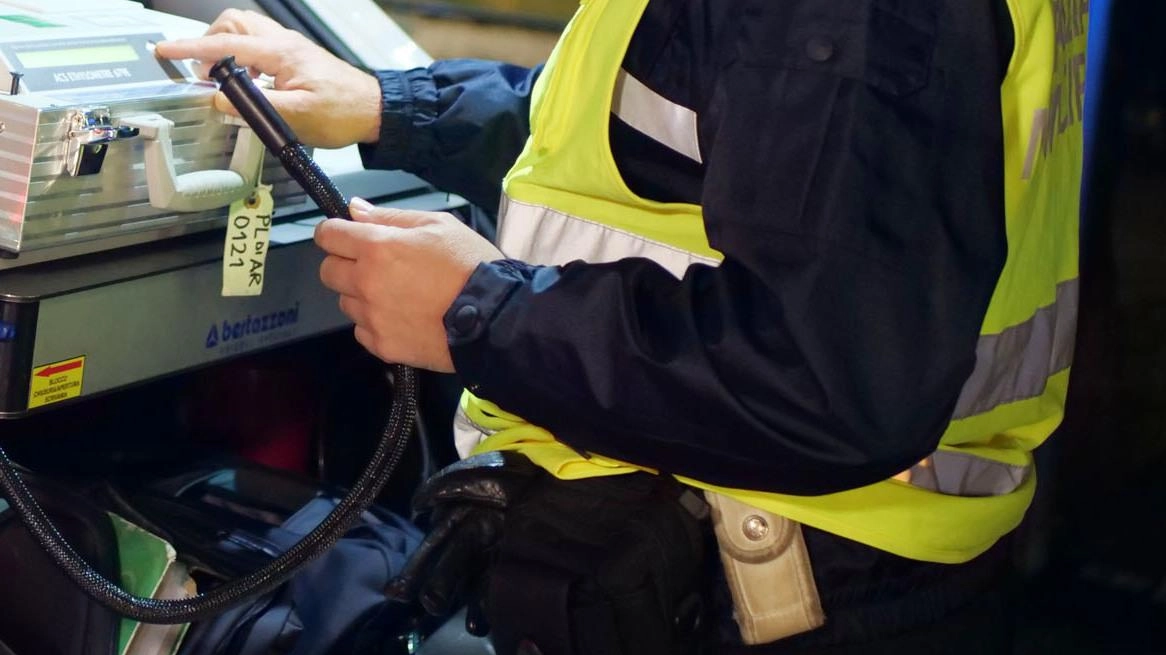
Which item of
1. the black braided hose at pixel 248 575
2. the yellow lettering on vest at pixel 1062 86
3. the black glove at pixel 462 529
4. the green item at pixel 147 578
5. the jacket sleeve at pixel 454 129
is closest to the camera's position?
the yellow lettering on vest at pixel 1062 86

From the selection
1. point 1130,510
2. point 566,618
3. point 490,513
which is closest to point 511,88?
point 490,513

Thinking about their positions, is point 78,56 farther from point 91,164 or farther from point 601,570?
point 601,570

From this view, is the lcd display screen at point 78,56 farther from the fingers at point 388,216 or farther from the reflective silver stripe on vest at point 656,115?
the reflective silver stripe on vest at point 656,115

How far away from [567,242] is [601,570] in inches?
10.6

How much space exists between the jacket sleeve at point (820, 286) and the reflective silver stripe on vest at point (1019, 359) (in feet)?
0.48

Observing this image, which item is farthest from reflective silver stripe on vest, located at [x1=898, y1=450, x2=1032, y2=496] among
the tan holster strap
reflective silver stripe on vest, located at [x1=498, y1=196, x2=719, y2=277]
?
reflective silver stripe on vest, located at [x1=498, y1=196, x2=719, y2=277]

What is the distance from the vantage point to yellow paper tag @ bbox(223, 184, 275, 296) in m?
1.28

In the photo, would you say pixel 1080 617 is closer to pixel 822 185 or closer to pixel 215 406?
pixel 215 406

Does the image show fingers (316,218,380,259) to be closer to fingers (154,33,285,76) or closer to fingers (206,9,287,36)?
fingers (154,33,285,76)

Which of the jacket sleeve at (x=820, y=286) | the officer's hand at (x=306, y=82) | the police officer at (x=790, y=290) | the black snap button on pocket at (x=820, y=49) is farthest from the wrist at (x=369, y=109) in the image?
the black snap button on pocket at (x=820, y=49)

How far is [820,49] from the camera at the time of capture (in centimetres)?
88

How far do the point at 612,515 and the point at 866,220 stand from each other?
Result: 338 millimetres

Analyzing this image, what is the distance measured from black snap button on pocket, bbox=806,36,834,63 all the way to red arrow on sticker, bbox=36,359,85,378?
70 centimetres

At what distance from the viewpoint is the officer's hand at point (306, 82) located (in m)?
1.39
